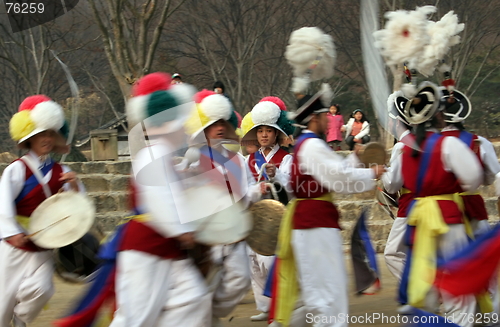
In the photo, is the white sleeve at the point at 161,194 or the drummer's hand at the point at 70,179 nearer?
the white sleeve at the point at 161,194

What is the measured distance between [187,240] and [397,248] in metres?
3.07

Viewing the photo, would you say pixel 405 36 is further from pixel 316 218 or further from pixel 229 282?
pixel 229 282

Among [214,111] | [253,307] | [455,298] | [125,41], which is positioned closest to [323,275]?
[455,298]

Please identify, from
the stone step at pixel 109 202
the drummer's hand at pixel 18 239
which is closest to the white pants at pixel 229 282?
the drummer's hand at pixel 18 239

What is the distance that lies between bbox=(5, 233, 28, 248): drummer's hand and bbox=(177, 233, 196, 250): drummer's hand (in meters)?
1.67

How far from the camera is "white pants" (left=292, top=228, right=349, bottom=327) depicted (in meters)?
4.38

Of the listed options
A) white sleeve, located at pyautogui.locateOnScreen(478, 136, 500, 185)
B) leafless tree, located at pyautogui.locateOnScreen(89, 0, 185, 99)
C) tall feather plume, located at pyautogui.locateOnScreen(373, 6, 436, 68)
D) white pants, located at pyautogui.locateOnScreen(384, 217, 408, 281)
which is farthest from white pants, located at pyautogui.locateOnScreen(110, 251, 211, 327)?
leafless tree, located at pyautogui.locateOnScreen(89, 0, 185, 99)

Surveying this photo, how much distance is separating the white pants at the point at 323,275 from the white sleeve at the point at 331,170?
32 cm

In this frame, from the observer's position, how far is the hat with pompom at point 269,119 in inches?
246

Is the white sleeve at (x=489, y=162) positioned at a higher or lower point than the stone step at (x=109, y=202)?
higher

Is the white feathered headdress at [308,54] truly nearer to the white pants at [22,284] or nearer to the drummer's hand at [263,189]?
the drummer's hand at [263,189]

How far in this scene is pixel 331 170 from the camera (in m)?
4.32

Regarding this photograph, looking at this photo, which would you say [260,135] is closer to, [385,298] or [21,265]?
[385,298]

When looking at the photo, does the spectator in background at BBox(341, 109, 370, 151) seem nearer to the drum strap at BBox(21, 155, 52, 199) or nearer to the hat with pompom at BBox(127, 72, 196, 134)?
the drum strap at BBox(21, 155, 52, 199)
